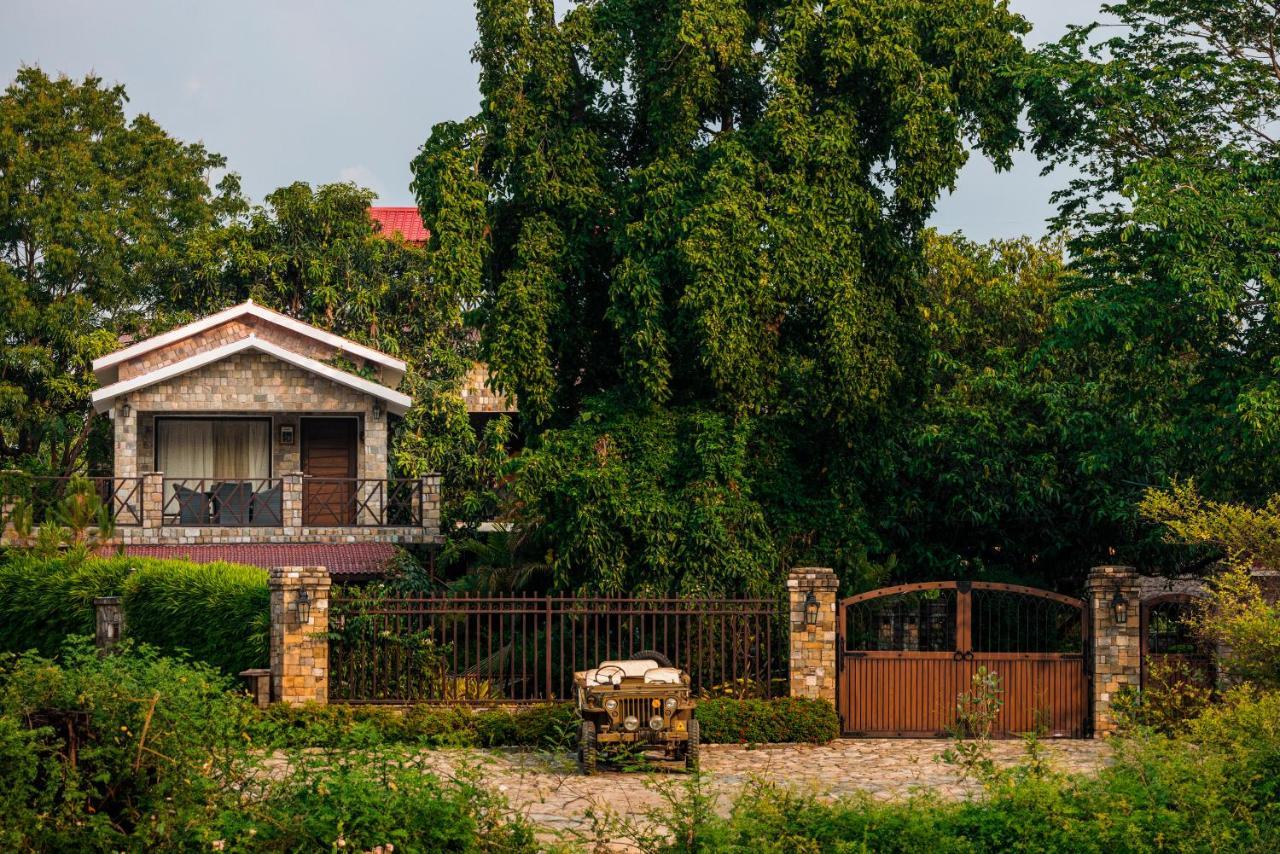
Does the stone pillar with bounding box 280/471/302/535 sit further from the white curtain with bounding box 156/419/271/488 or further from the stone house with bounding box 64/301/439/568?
the white curtain with bounding box 156/419/271/488

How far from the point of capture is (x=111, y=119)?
110 ft

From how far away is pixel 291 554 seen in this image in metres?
25.2

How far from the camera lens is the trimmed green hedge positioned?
757 inches

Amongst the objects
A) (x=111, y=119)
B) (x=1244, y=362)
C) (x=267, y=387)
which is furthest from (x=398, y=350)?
(x=1244, y=362)

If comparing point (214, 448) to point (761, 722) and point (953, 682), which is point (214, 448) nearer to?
point (761, 722)

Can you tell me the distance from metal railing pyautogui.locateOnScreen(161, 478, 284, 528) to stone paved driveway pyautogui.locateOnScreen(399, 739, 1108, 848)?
10.7 m

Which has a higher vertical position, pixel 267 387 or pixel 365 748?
pixel 267 387

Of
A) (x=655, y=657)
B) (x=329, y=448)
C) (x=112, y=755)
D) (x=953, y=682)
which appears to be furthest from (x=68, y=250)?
(x=112, y=755)

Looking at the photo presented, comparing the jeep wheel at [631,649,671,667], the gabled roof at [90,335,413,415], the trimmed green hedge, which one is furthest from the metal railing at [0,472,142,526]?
the jeep wheel at [631,649,671,667]

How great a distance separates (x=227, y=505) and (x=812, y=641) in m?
12.9

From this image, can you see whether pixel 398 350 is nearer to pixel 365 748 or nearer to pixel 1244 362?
pixel 1244 362

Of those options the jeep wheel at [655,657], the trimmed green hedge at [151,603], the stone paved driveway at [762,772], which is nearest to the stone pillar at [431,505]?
the trimmed green hedge at [151,603]

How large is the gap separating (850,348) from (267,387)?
38.1 ft

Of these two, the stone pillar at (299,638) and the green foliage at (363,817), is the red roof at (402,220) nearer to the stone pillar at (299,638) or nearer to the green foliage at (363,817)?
the stone pillar at (299,638)
